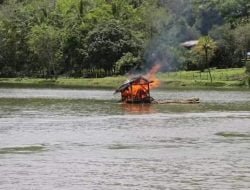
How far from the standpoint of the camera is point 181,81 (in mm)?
116375

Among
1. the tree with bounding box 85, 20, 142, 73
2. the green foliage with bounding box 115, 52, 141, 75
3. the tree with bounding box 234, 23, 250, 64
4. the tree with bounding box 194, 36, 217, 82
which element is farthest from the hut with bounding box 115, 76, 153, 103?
the tree with bounding box 85, 20, 142, 73

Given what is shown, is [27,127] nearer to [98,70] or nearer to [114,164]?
[114,164]

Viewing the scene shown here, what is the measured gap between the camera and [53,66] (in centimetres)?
14238

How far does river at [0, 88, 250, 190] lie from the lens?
28312mm

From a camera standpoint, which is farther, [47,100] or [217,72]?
[217,72]

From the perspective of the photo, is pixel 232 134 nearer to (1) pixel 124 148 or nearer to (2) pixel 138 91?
(1) pixel 124 148

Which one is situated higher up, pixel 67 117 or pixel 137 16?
Result: pixel 137 16

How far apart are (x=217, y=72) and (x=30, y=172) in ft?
314

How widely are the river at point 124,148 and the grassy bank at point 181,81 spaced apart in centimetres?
4698

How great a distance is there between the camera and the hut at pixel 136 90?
71938mm

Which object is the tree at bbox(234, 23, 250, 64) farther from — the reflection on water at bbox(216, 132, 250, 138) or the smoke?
the reflection on water at bbox(216, 132, 250, 138)

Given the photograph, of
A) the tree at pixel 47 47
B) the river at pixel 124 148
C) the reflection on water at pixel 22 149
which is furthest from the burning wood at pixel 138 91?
the tree at pixel 47 47

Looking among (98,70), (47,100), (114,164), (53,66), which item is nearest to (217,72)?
(98,70)

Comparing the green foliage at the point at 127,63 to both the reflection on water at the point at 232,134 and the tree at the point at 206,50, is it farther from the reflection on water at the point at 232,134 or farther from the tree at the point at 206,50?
the reflection on water at the point at 232,134
